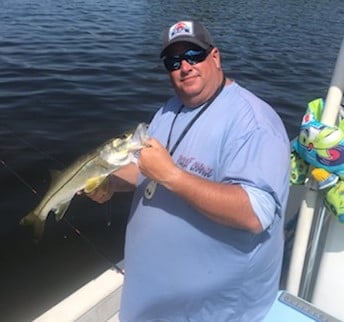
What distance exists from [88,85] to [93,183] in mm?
10800

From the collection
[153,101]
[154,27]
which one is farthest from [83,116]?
[154,27]

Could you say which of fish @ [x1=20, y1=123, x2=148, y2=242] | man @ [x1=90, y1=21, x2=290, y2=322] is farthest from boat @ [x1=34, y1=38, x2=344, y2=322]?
fish @ [x1=20, y1=123, x2=148, y2=242]

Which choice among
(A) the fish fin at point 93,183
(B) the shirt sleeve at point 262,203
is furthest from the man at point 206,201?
(A) the fish fin at point 93,183

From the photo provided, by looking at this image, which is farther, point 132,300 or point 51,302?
point 51,302

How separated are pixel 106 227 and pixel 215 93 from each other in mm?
4748

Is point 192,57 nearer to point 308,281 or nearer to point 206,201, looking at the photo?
point 206,201

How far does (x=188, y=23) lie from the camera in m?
3.14

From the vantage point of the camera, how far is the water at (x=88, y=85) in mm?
6707

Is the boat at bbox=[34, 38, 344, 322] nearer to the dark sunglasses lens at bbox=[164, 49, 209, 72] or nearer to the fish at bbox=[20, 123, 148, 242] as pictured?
the fish at bbox=[20, 123, 148, 242]

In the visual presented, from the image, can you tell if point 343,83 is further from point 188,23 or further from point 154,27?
point 154,27

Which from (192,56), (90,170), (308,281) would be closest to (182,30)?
(192,56)

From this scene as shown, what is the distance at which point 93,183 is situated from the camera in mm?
3363

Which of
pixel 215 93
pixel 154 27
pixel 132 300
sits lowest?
pixel 154 27

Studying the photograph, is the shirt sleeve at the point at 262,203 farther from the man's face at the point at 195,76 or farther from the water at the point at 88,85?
the water at the point at 88,85
